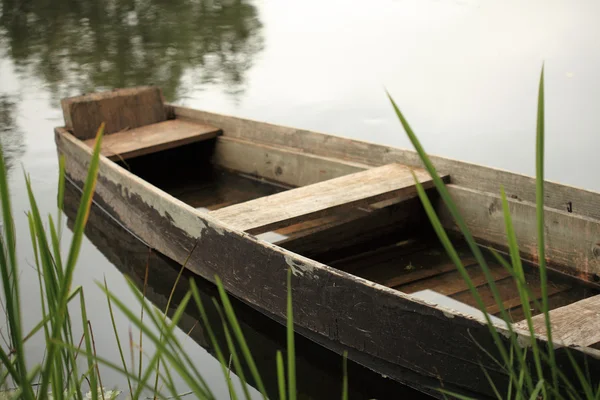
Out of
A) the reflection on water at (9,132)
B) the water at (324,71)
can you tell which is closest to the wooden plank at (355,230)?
the water at (324,71)

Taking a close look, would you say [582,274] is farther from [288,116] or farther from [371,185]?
[288,116]

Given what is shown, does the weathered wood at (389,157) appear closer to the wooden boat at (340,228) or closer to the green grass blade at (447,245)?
the wooden boat at (340,228)

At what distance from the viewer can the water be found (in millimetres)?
5785

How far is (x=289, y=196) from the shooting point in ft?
12.5

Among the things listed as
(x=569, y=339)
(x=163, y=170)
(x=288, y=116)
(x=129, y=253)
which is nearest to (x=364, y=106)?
(x=288, y=116)

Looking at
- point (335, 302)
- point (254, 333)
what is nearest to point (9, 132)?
point (254, 333)

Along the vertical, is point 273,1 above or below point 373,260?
above

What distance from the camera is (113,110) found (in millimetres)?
5203

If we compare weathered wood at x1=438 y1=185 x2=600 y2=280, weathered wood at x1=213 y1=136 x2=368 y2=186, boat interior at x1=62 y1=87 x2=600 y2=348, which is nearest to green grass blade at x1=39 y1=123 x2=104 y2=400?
boat interior at x1=62 y1=87 x2=600 y2=348

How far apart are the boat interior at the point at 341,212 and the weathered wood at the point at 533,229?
4 cm

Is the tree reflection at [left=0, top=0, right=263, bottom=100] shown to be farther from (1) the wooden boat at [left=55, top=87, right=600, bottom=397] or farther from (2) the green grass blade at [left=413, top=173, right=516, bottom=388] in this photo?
(2) the green grass blade at [left=413, top=173, right=516, bottom=388]

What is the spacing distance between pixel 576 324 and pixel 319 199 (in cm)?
150

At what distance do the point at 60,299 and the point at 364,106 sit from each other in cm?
620

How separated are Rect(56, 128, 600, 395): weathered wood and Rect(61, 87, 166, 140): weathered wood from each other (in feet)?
3.63
